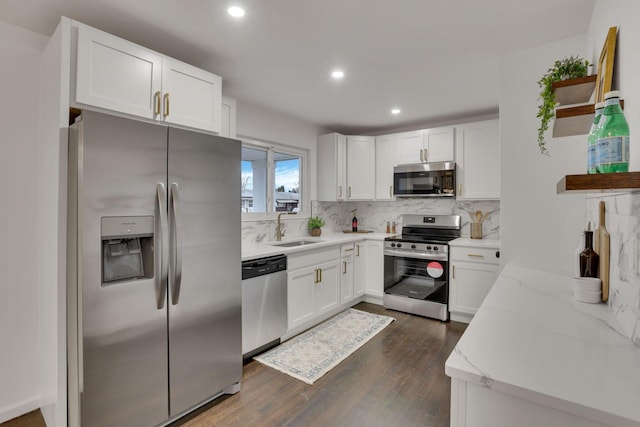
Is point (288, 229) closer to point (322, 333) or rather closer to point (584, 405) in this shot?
point (322, 333)

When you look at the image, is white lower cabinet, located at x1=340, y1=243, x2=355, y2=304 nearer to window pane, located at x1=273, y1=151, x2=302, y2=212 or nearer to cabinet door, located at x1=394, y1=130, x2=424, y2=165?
window pane, located at x1=273, y1=151, x2=302, y2=212

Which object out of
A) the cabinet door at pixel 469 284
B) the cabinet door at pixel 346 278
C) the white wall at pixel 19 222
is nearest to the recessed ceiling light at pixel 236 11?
the white wall at pixel 19 222

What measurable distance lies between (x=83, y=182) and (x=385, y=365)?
2.47 m

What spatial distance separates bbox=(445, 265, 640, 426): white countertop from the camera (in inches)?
28.3

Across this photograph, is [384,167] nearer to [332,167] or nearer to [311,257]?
[332,167]

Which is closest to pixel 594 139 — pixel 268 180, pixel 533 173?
pixel 533 173

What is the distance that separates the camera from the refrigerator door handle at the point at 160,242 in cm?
182

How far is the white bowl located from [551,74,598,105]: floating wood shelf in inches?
37.0

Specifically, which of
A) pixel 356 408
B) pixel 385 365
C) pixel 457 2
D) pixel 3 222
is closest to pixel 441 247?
pixel 385 365

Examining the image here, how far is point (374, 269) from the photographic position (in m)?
4.19

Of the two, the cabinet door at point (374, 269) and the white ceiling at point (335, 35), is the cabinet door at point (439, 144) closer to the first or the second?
the white ceiling at point (335, 35)

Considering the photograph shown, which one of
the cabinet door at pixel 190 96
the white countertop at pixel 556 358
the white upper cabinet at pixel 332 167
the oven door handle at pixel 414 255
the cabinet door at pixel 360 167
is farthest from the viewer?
the cabinet door at pixel 360 167

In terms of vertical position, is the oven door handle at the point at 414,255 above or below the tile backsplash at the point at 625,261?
below

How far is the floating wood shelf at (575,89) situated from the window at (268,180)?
9.37 ft
